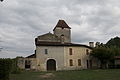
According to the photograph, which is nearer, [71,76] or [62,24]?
[71,76]

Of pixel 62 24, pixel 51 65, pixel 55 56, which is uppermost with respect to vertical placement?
pixel 62 24

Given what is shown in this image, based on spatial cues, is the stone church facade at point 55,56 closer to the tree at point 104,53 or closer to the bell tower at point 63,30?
the tree at point 104,53

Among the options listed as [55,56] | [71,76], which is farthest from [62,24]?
[71,76]

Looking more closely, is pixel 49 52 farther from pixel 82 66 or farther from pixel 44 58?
pixel 82 66

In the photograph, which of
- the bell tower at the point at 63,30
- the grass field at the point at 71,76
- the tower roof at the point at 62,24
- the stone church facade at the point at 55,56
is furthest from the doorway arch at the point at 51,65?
the grass field at the point at 71,76

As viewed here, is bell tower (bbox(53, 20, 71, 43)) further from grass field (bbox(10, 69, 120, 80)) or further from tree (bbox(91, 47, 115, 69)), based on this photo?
grass field (bbox(10, 69, 120, 80))

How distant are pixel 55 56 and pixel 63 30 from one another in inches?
503

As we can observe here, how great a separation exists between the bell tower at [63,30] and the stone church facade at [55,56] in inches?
252

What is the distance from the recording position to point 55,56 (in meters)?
43.7

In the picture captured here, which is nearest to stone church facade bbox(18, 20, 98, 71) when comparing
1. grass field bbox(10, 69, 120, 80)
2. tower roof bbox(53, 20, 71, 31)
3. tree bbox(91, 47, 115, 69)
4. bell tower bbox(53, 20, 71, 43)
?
tree bbox(91, 47, 115, 69)

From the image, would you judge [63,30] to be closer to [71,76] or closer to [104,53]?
[104,53]

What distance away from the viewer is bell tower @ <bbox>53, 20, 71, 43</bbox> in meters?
53.8

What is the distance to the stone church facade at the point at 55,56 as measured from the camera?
4216 centimetres

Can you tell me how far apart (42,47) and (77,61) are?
28.5 feet
